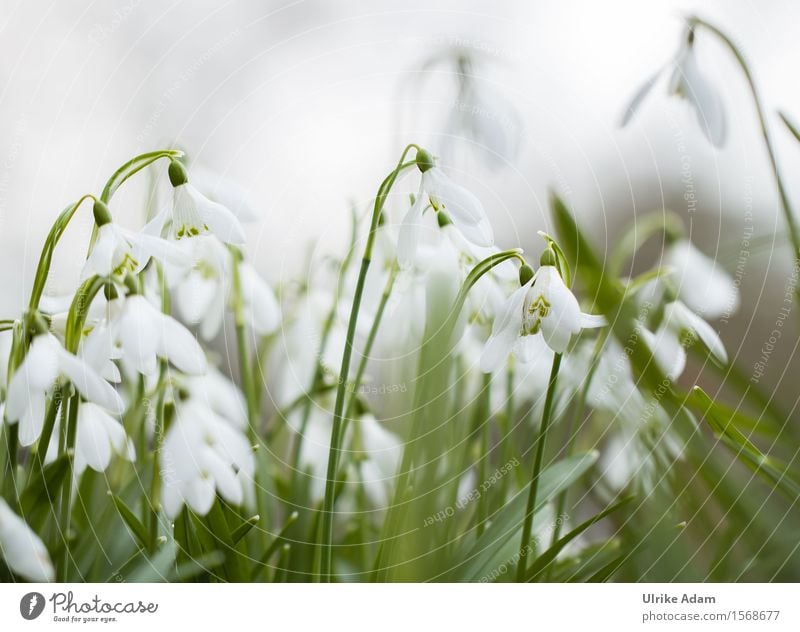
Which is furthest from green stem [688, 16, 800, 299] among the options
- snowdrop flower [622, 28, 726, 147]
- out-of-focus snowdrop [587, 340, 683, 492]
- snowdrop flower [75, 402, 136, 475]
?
snowdrop flower [75, 402, 136, 475]

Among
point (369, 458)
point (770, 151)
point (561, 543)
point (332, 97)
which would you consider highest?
point (332, 97)

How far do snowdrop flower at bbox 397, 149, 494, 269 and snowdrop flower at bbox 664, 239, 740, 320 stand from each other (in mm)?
172

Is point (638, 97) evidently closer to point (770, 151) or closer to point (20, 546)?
point (770, 151)

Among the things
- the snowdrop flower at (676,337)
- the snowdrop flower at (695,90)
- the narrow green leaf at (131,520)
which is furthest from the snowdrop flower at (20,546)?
the snowdrop flower at (695,90)

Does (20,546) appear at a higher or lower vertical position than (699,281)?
lower

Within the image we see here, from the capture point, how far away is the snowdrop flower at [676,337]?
1.46 ft

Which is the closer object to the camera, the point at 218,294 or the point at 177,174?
the point at 177,174

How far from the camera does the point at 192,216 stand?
37cm

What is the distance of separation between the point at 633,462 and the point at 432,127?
0.29 metres

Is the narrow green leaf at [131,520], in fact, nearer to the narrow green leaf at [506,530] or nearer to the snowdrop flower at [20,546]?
the snowdrop flower at [20,546]

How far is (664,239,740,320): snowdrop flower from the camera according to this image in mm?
490

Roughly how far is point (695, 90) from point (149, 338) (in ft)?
1.26

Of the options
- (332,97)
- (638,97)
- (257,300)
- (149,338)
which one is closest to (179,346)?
(149,338)

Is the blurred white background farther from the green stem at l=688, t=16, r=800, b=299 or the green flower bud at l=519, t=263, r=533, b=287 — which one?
the green flower bud at l=519, t=263, r=533, b=287
